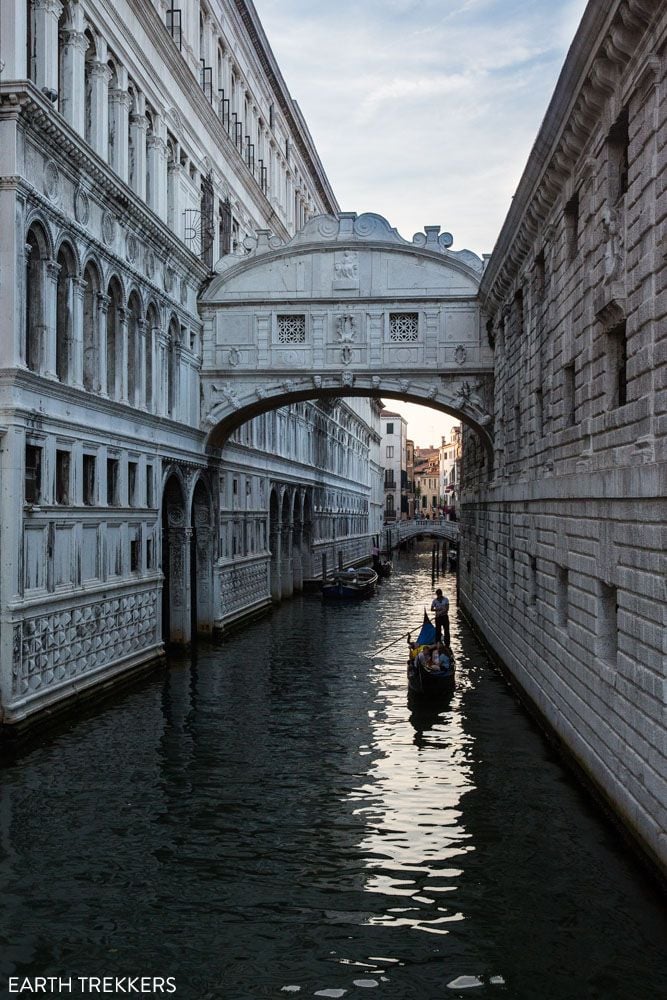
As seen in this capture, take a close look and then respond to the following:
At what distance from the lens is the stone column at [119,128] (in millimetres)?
16844

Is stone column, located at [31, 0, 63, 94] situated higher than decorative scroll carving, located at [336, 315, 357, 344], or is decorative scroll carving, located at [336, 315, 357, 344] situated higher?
stone column, located at [31, 0, 63, 94]

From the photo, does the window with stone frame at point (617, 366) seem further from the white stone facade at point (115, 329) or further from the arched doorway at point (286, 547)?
the arched doorway at point (286, 547)

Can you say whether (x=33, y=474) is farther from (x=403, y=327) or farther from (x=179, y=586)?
(x=403, y=327)

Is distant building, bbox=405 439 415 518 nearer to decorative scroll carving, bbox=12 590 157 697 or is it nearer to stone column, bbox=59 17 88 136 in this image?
decorative scroll carving, bbox=12 590 157 697

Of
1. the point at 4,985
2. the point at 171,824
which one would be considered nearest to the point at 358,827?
the point at 171,824

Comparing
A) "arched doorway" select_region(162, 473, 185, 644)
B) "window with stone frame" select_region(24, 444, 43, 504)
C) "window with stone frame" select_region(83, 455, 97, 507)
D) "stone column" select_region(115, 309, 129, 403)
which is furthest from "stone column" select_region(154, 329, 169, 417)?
"window with stone frame" select_region(24, 444, 43, 504)

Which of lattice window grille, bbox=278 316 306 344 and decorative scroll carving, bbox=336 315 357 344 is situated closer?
decorative scroll carving, bbox=336 315 357 344

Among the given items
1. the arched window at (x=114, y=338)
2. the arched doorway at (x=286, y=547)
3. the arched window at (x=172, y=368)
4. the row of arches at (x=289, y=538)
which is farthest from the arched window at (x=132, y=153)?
the arched doorway at (x=286, y=547)

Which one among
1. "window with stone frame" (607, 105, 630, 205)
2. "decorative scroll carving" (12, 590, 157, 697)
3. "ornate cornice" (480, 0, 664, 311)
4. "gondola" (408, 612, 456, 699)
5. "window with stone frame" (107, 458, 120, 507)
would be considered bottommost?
"gondola" (408, 612, 456, 699)

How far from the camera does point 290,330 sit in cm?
2180

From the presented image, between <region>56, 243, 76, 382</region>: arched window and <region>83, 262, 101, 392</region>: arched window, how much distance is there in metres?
0.98

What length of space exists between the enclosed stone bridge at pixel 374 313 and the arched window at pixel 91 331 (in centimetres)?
640

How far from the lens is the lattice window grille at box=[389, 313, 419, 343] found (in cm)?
2150

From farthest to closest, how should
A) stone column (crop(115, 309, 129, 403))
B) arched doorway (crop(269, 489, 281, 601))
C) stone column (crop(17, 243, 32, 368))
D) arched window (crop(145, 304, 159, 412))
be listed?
arched doorway (crop(269, 489, 281, 601)) < arched window (crop(145, 304, 159, 412)) < stone column (crop(115, 309, 129, 403)) < stone column (crop(17, 243, 32, 368))
